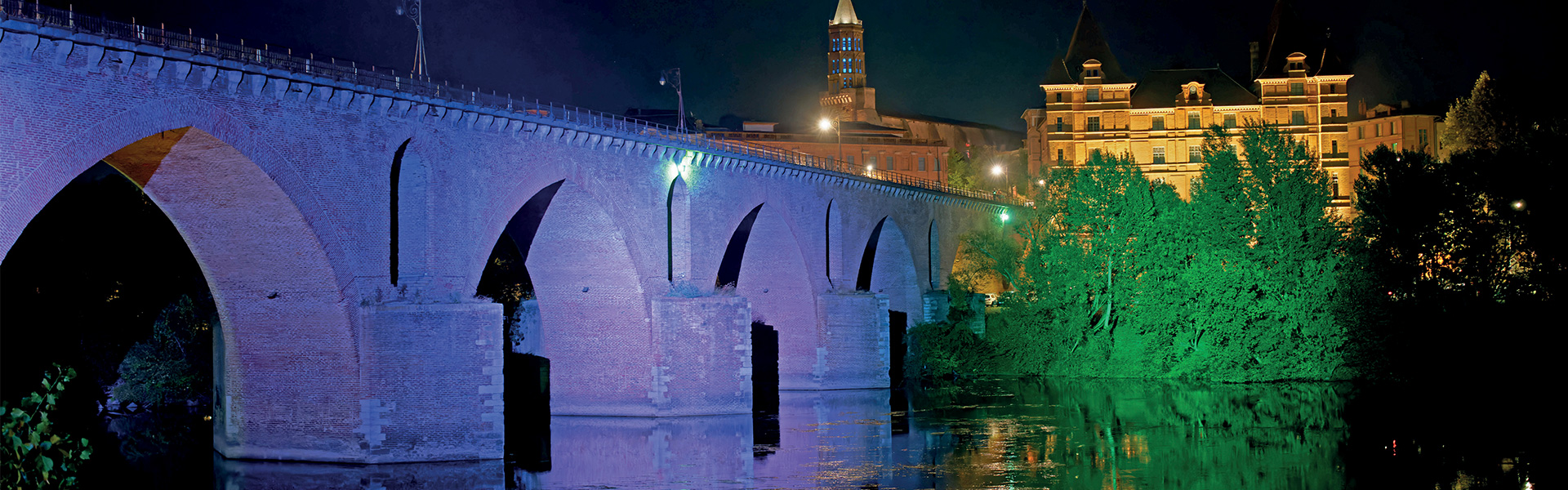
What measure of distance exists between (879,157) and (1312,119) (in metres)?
39.6

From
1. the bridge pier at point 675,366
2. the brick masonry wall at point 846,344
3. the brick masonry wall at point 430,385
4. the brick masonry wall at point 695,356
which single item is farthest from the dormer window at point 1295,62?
the brick masonry wall at point 430,385

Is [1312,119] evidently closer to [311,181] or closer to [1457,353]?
[1457,353]

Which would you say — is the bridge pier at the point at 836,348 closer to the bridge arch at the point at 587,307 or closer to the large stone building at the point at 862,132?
the bridge arch at the point at 587,307

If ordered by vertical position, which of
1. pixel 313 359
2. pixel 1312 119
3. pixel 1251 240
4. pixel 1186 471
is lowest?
pixel 1186 471

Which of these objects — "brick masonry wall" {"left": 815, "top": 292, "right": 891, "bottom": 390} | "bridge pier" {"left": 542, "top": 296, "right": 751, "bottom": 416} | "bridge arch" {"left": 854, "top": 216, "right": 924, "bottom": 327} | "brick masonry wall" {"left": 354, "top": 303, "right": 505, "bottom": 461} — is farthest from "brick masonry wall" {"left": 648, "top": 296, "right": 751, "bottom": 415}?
"bridge arch" {"left": 854, "top": 216, "right": 924, "bottom": 327}

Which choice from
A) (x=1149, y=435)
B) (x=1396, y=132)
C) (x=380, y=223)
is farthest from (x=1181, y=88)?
(x=380, y=223)

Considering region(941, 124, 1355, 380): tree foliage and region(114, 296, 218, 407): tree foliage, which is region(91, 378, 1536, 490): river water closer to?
region(941, 124, 1355, 380): tree foliage

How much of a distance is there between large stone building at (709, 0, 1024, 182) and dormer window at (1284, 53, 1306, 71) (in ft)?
100

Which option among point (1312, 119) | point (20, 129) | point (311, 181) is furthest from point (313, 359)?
point (1312, 119)

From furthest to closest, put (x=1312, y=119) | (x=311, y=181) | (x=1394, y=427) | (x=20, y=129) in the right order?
(x=1312, y=119)
(x=1394, y=427)
(x=311, y=181)
(x=20, y=129)

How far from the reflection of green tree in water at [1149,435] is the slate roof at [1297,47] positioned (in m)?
46.8

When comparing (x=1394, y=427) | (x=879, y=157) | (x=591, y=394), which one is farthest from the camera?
Result: (x=879, y=157)

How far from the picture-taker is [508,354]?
58.1m

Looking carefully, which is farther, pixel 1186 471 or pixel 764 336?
pixel 764 336
